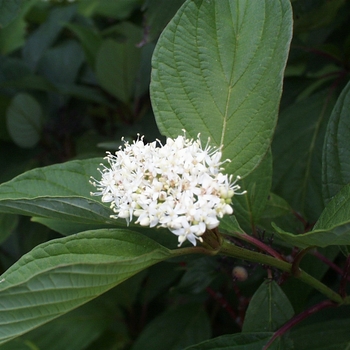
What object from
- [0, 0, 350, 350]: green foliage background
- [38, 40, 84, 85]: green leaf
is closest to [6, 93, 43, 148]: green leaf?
[0, 0, 350, 350]: green foliage background

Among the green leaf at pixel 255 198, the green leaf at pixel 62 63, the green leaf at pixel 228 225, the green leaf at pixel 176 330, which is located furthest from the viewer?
the green leaf at pixel 62 63

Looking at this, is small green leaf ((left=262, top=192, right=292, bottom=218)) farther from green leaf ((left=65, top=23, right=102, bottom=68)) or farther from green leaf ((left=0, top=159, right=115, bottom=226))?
green leaf ((left=65, top=23, right=102, bottom=68))

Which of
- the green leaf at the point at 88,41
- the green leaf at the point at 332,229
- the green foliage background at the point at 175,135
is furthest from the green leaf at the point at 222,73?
the green leaf at the point at 88,41

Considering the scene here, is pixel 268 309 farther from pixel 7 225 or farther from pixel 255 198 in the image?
pixel 7 225

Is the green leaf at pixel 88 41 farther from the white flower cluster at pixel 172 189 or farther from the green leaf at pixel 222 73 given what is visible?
the white flower cluster at pixel 172 189

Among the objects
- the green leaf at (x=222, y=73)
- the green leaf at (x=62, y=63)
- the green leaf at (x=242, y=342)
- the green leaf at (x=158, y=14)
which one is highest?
the green leaf at (x=62, y=63)

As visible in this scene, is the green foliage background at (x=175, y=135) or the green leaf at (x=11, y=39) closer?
the green foliage background at (x=175, y=135)

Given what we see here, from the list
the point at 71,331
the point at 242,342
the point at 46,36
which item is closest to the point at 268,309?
the point at 242,342
